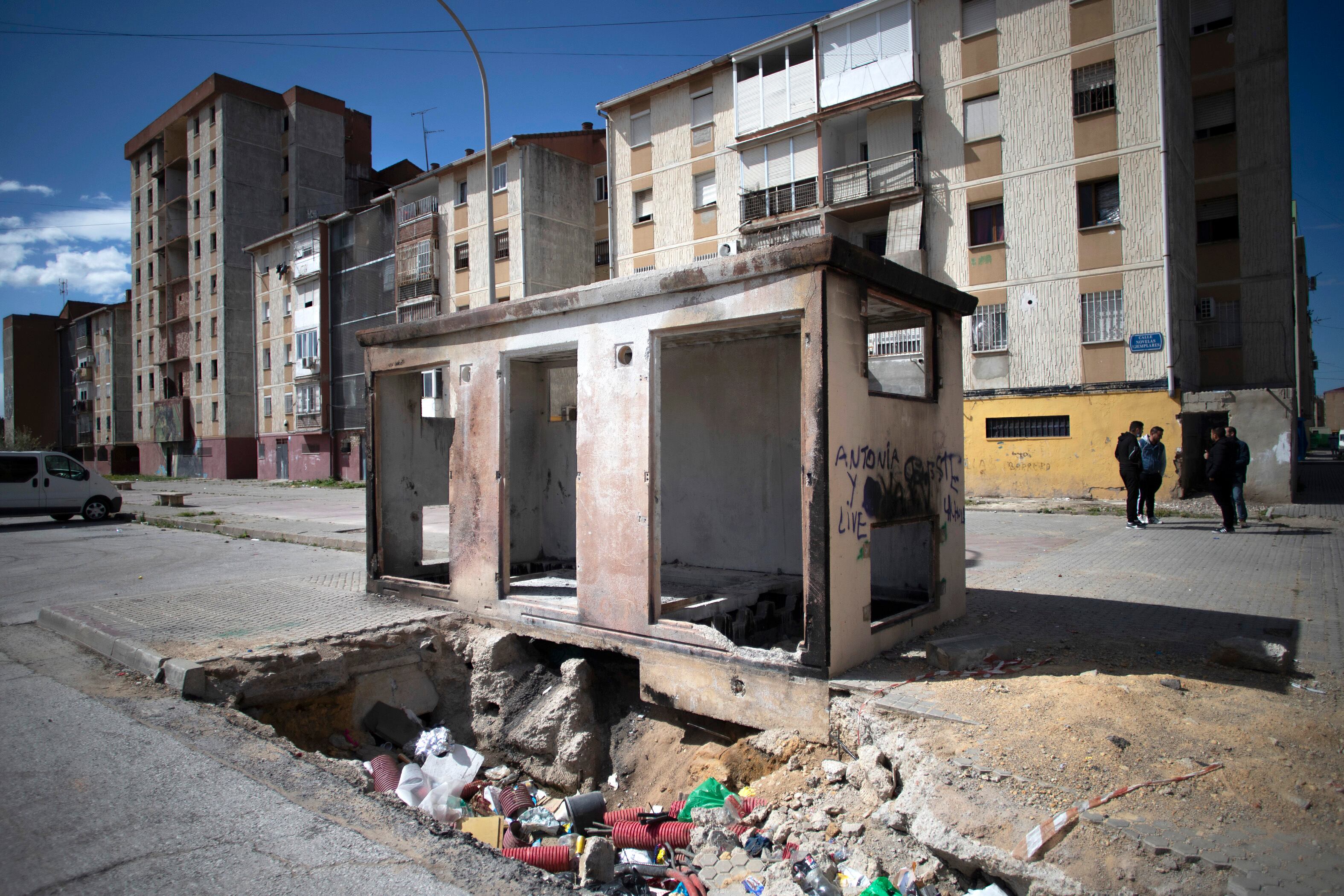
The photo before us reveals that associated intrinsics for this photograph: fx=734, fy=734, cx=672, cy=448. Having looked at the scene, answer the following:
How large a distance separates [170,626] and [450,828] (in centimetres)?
442

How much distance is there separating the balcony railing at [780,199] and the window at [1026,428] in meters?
8.97

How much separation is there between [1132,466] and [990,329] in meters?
8.11

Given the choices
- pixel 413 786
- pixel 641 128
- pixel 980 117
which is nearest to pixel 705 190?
pixel 641 128

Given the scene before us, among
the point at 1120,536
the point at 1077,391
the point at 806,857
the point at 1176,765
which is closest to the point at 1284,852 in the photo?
the point at 1176,765

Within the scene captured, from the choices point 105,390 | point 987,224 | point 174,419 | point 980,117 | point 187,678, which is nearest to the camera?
point 187,678

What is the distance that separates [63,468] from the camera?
18188 mm

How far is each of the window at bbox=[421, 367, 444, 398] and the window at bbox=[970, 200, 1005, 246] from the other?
18.2 metres

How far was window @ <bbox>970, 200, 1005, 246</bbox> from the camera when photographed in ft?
68.1

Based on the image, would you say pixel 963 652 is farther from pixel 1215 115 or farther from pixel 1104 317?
pixel 1215 115

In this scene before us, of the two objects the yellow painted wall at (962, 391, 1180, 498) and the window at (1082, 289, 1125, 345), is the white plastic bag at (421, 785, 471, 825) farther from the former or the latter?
the window at (1082, 289, 1125, 345)

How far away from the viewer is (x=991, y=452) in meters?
20.7

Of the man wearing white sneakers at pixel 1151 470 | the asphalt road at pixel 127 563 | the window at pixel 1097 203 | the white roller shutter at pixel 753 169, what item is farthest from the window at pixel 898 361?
the white roller shutter at pixel 753 169

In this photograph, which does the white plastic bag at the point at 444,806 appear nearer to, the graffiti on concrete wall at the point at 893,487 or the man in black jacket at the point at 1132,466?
the graffiti on concrete wall at the point at 893,487

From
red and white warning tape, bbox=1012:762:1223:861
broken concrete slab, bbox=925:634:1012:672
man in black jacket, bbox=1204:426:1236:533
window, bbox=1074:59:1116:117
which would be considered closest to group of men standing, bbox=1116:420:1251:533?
man in black jacket, bbox=1204:426:1236:533
